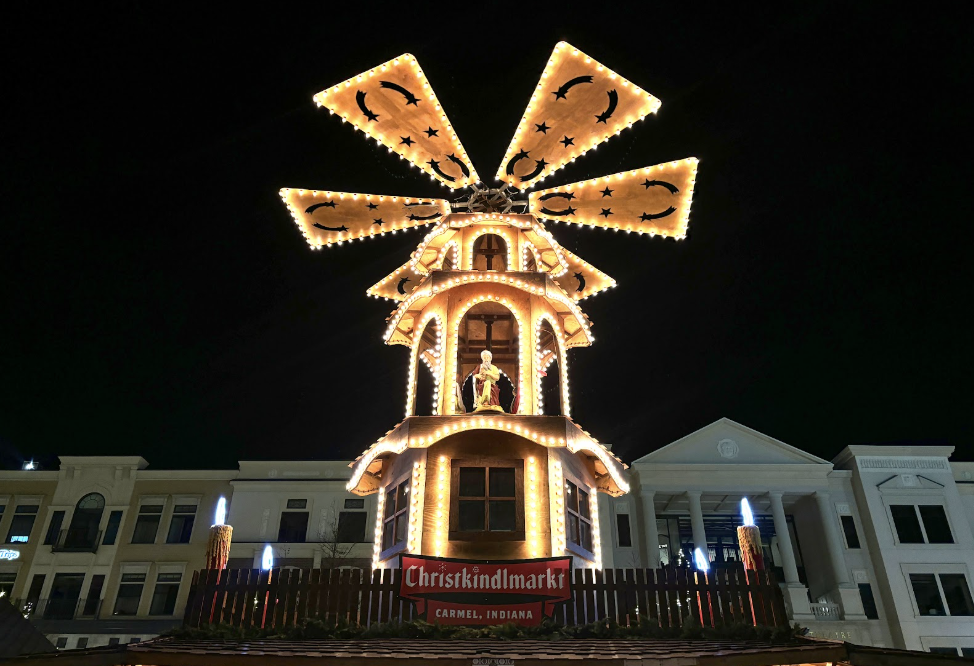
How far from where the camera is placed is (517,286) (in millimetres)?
15109

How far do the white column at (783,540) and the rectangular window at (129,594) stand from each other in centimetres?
3153

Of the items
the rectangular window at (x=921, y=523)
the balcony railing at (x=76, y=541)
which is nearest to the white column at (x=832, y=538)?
the rectangular window at (x=921, y=523)

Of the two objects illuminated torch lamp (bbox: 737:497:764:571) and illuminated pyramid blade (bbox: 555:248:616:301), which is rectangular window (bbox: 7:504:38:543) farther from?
illuminated torch lamp (bbox: 737:497:764:571)

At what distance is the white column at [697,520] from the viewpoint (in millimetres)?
31000

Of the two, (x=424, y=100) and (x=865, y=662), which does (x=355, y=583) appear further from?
(x=424, y=100)

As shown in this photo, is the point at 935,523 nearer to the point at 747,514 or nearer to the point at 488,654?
the point at 747,514

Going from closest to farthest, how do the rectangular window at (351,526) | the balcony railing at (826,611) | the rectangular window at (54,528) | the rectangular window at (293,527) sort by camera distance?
the balcony railing at (826,611) < the rectangular window at (351,526) < the rectangular window at (293,527) < the rectangular window at (54,528)

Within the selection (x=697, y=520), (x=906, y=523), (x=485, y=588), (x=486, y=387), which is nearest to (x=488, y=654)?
(x=485, y=588)

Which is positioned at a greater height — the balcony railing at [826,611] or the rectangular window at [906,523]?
the rectangular window at [906,523]

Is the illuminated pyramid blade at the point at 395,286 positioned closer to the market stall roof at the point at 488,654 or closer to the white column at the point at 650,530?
the market stall roof at the point at 488,654

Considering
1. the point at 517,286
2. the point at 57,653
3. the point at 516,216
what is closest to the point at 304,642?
the point at 57,653

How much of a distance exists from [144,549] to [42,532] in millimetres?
5587

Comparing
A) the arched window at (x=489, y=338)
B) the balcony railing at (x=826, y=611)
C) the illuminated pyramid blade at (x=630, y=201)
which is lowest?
the balcony railing at (x=826, y=611)

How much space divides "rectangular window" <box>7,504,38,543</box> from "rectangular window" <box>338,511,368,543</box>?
16.6 m
